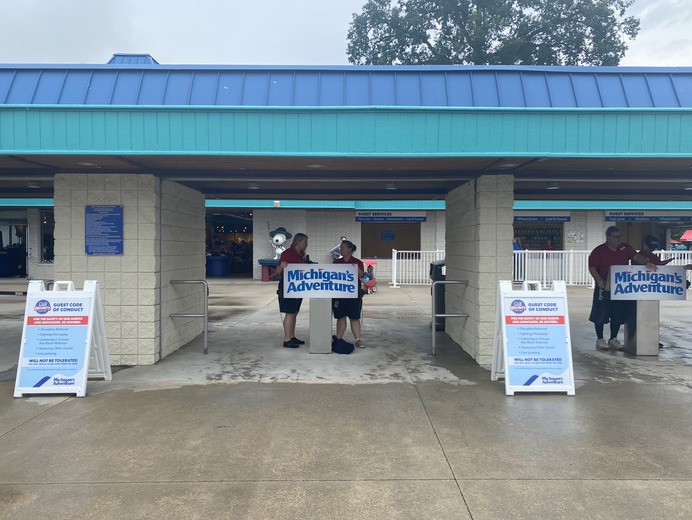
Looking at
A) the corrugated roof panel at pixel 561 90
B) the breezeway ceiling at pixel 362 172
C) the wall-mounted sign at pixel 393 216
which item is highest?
the corrugated roof panel at pixel 561 90

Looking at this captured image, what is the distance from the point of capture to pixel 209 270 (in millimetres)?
23156

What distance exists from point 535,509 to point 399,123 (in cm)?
377

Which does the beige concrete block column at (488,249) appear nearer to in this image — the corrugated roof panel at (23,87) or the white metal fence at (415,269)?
the corrugated roof panel at (23,87)

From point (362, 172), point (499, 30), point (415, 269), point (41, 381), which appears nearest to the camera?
point (41, 381)

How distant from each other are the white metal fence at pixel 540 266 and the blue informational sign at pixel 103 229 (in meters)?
12.8

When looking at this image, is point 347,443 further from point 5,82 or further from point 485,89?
point 5,82

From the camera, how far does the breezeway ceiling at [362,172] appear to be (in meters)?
5.61

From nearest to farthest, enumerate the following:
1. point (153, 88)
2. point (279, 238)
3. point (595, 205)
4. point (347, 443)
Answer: point (347, 443) < point (153, 88) < point (595, 205) < point (279, 238)

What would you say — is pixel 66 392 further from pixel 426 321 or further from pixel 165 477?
pixel 426 321

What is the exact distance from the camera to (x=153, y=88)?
777 cm

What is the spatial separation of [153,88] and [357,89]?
3.38m

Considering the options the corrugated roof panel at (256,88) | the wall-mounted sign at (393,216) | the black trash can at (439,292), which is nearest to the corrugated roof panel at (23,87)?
the corrugated roof panel at (256,88)

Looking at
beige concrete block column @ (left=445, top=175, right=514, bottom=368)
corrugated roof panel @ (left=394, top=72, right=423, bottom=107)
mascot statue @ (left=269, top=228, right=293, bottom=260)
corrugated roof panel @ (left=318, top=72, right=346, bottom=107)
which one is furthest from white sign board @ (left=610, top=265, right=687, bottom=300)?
mascot statue @ (left=269, top=228, right=293, bottom=260)

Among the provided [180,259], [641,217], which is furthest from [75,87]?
[641,217]
